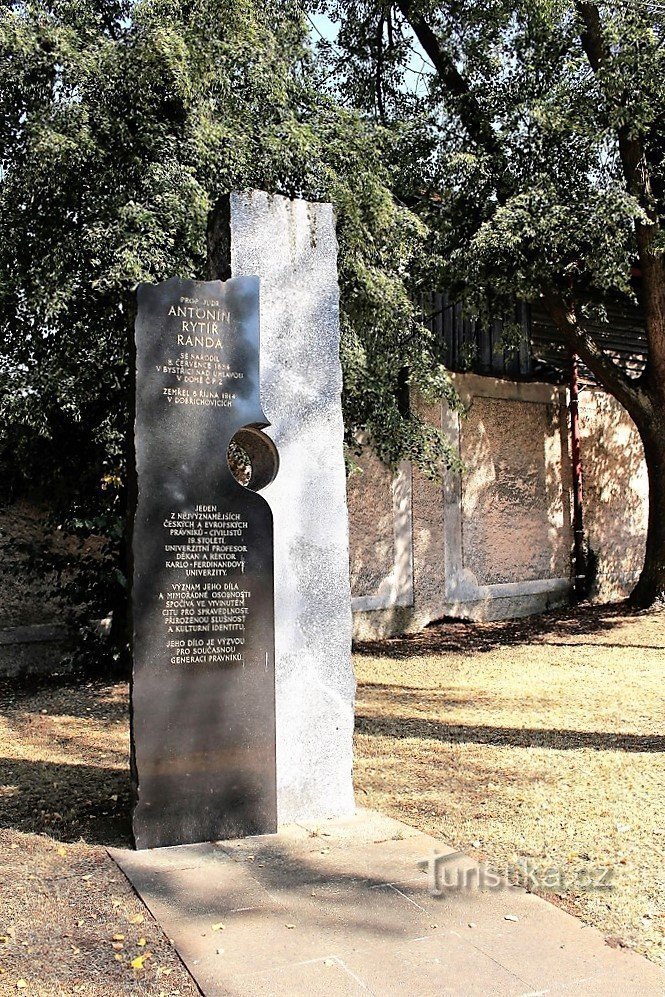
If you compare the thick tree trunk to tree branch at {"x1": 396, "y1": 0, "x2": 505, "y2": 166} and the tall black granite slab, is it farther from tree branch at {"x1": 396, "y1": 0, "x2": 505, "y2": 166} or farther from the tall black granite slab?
the tall black granite slab

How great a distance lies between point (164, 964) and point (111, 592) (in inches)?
230

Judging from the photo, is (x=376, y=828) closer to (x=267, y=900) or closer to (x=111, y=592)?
(x=267, y=900)

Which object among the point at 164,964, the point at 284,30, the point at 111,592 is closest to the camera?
the point at 164,964

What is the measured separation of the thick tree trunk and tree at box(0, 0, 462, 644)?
5493 millimetres

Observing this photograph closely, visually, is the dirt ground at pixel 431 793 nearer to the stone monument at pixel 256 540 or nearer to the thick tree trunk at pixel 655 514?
the stone monument at pixel 256 540

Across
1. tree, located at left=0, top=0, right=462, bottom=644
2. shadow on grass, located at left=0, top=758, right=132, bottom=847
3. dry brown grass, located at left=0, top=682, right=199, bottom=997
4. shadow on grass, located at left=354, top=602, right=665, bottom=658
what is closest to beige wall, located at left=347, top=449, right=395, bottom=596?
shadow on grass, located at left=354, top=602, right=665, bottom=658

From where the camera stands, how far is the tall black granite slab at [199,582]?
405 cm

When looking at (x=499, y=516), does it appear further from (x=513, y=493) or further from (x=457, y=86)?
(x=457, y=86)

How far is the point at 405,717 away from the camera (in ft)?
23.6

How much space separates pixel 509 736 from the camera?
6.41m

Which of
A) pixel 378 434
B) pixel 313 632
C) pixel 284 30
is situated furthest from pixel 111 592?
pixel 284 30

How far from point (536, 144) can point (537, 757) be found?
282 inches

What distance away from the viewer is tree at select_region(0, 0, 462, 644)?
6.57 metres

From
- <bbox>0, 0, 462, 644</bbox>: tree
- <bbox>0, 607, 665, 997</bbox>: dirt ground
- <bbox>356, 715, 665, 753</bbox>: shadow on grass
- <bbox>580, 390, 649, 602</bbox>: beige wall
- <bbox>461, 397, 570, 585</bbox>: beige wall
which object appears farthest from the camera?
<bbox>580, 390, 649, 602</bbox>: beige wall
